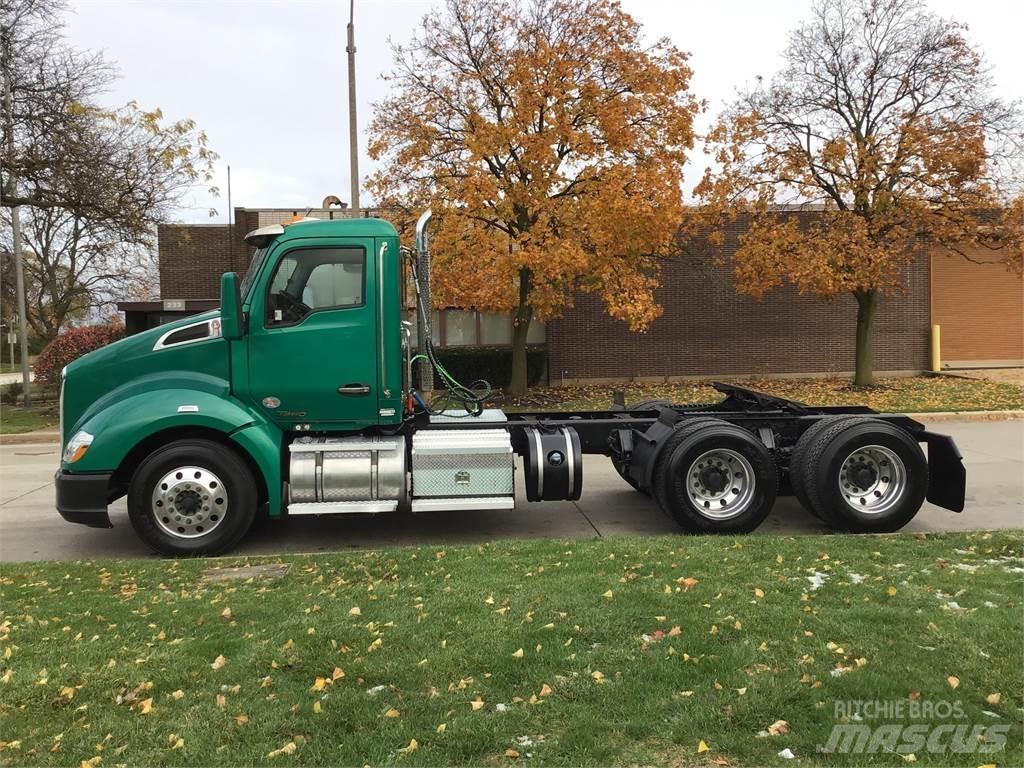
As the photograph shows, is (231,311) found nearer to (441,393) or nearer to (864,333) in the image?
(441,393)

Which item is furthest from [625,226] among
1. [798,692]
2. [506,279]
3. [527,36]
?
[798,692]

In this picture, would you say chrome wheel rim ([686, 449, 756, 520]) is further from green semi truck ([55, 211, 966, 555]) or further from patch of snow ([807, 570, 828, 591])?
patch of snow ([807, 570, 828, 591])

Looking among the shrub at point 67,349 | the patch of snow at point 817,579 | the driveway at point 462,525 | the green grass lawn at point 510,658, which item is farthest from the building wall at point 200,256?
the patch of snow at point 817,579

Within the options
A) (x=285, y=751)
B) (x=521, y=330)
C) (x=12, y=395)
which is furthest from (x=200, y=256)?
(x=285, y=751)

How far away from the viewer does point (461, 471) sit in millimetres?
6715

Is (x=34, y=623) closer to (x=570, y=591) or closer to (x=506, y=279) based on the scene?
(x=570, y=591)

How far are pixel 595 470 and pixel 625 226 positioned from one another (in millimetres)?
6263

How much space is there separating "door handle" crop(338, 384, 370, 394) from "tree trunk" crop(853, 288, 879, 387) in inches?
667

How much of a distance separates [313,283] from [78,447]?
240 centimetres

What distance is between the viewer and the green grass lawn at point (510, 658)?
3090 millimetres

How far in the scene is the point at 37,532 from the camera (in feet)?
24.5

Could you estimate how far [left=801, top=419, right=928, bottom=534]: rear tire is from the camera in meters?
6.77

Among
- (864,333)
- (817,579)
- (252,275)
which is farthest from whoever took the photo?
(864,333)

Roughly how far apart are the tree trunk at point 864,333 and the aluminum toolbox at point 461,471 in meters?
16.3
